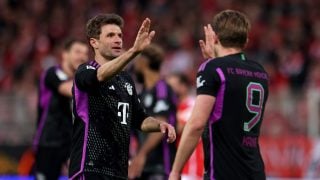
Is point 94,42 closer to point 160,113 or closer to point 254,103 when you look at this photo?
point 254,103

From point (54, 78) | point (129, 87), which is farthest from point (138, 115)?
point (54, 78)

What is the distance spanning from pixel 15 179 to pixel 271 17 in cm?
931

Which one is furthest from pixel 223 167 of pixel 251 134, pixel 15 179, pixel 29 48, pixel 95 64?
pixel 29 48

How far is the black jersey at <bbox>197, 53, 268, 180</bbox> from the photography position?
269 inches

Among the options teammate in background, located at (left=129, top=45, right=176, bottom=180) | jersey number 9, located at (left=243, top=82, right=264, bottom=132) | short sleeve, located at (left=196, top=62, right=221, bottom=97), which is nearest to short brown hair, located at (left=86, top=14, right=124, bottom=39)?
short sleeve, located at (left=196, top=62, right=221, bottom=97)

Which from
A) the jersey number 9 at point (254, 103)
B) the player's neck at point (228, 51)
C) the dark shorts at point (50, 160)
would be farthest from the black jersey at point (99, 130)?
the dark shorts at point (50, 160)

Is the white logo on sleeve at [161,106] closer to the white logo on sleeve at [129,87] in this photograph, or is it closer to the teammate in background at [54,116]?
the teammate in background at [54,116]

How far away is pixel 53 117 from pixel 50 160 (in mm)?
527

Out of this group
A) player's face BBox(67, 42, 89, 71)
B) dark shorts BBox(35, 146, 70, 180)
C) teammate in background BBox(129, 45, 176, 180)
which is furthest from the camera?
dark shorts BBox(35, 146, 70, 180)

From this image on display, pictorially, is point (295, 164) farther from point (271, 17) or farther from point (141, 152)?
point (141, 152)

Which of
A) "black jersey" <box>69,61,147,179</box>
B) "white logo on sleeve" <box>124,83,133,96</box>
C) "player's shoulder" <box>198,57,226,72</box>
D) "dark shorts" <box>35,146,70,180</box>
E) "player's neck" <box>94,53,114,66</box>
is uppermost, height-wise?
"player's neck" <box>94,53,114,66</box>

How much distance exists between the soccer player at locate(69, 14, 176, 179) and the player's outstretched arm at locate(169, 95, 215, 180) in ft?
1.21

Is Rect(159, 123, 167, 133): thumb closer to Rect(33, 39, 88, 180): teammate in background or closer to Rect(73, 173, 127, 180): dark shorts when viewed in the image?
Rect(73, 173, 127, 180): dark shorts

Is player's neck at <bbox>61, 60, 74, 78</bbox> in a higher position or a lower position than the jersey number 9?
higher
